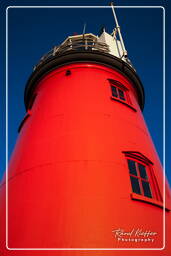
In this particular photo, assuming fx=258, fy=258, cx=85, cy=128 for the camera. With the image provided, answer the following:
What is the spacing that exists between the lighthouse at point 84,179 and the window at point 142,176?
0.08 feet

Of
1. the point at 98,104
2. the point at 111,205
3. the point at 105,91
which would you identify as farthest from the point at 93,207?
the point at 105,91

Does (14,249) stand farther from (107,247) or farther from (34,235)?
(107,247)

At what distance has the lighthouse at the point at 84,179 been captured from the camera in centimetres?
435

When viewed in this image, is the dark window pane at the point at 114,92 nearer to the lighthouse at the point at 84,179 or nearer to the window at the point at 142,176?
the lighthouse at the point at 84,179

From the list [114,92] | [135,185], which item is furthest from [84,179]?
[114,92]

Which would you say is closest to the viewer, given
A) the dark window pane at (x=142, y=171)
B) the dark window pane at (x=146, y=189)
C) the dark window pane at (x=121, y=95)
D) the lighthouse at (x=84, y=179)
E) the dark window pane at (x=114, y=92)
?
the lighthouse at (x=84, y=179)

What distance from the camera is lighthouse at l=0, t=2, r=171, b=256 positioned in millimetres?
4348

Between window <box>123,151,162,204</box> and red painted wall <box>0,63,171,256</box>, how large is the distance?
176mm

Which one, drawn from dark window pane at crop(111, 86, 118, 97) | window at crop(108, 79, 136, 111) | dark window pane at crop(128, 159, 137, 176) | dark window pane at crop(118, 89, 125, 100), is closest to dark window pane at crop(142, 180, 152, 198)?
dark window pane at crop(128, 159, 137, 176)

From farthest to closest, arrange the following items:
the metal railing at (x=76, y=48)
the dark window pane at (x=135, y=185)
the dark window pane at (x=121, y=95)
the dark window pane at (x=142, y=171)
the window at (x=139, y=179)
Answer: the metal railing at (x=76, y=48) → the dark window pane at (x=121, y=95) → the dark window pane at (x=142, y=171) → the window at (x=139, y=179) → the dark window pane at (x=135, y=185)

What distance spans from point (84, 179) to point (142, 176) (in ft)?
5.31

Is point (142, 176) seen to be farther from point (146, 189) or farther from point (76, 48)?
point (76, 48)

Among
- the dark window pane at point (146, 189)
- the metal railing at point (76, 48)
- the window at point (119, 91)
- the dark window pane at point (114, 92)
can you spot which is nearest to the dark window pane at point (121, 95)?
the window at point (119, 91)

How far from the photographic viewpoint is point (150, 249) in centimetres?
445
